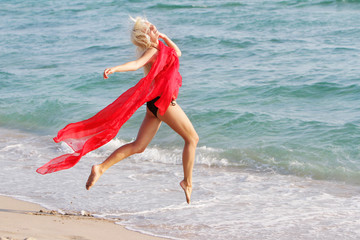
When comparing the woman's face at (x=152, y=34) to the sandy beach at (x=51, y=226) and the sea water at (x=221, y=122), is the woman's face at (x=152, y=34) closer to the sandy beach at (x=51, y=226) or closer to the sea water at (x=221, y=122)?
the sea water at (x=221, y=122)

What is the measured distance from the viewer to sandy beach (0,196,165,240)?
4410 mm

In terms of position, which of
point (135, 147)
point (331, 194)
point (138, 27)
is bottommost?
point (331, 194)

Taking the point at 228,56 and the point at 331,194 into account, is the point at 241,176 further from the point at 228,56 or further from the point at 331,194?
the point at 228,56

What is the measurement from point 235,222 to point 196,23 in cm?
1604

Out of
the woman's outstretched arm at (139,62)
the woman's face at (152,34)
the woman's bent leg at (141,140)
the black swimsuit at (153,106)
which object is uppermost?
the woman's face at (152,34)

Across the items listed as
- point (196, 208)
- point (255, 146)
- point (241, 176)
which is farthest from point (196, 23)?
point (196, 208)

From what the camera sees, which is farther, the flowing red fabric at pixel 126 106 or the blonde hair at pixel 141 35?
the flowing red fabric at pixel 126 106

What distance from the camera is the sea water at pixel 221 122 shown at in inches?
224

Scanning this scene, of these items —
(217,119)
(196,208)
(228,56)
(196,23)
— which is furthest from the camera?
(196,23)

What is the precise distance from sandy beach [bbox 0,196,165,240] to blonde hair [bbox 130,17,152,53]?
1581 millimetres

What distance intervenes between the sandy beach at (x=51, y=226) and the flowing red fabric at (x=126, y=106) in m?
0.46

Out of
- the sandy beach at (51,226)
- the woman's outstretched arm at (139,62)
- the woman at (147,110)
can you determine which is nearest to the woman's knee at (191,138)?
the woman at (147,110)

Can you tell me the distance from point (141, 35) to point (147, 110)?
68 centimetres

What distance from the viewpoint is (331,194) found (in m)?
6.42
